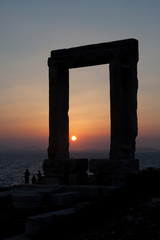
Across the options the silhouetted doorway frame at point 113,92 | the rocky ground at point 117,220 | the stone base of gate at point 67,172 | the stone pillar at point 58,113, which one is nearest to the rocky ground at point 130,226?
the rocky ground at point 117,220

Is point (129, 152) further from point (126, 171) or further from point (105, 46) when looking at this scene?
point (105, 46)

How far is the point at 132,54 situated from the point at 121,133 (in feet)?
9.45

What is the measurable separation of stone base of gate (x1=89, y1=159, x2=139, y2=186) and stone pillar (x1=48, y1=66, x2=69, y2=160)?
162cm

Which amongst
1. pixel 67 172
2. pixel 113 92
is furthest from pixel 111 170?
pixel 113 92

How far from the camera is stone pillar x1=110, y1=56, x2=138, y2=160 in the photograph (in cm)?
1540

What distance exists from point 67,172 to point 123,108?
3.19 meters

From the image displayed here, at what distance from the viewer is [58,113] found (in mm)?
16750

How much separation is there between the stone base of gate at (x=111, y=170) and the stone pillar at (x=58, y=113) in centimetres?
162

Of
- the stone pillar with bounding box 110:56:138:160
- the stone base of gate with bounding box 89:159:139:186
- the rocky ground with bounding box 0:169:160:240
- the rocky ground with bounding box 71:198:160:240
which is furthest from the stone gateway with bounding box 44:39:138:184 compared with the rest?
the rocky ground with bounding box 71:198:160:240

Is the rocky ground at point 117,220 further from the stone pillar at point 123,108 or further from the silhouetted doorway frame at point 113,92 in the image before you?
the silhouetted doorway frame at point 113,92

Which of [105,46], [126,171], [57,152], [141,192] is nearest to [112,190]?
[141,192]

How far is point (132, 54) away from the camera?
15570mm

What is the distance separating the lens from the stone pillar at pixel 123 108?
50.5ft

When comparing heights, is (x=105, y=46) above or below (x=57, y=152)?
above
